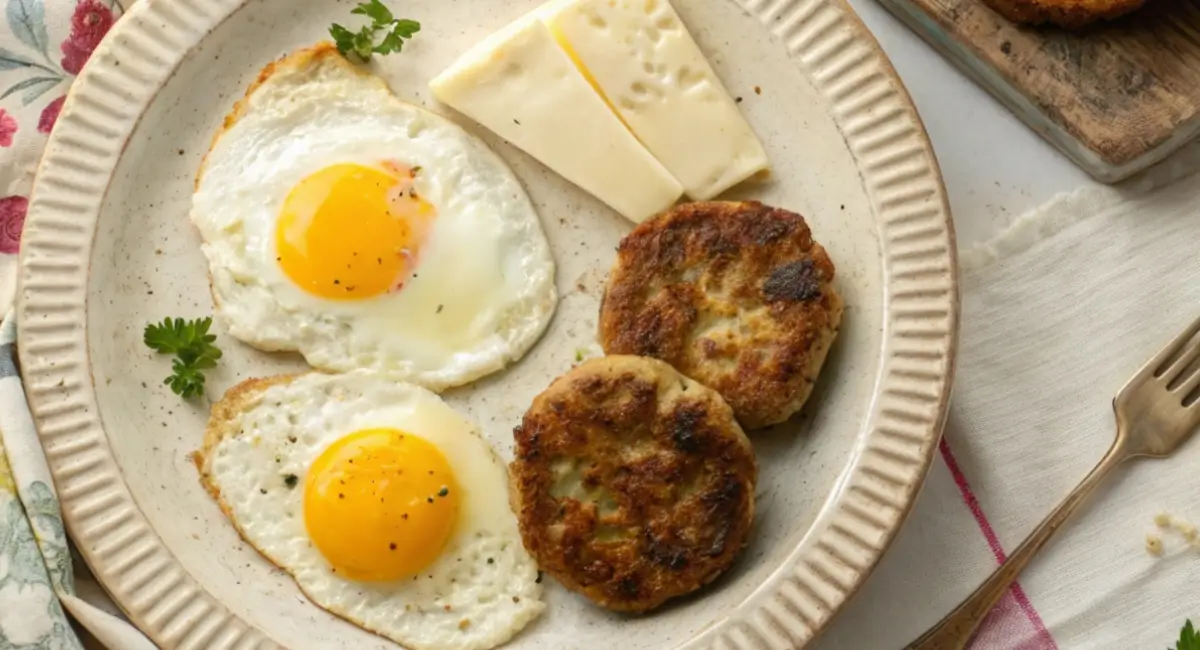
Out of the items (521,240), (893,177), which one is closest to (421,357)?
(521,240)

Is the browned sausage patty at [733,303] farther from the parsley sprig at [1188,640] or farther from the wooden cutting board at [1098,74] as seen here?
the parsley sprig at [1188,640]

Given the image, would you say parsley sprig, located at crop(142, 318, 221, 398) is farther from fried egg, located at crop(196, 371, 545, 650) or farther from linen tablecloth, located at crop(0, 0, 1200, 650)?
linen tablecloth, located at crop(0, 0, 1200, 650)

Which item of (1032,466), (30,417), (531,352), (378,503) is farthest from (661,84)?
(30,417)

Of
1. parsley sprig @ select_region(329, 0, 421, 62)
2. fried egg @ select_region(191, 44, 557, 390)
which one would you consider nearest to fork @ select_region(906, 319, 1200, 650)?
fried egg @ select_region(191, 44, 557, 390)

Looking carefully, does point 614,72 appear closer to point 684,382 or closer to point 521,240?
point 521,240

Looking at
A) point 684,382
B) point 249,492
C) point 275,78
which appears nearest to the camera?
point 684,382

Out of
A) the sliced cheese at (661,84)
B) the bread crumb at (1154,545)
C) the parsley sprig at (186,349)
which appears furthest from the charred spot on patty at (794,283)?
the parsley sprig at (186,349)

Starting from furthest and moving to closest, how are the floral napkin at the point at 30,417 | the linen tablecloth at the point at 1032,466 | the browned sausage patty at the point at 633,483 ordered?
the linen tablecloth at the point at 1032,466 < the floral napkin at the point at 30,417 < the browned sausage patty at the point at 633,483

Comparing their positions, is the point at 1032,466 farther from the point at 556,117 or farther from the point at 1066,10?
the point at 556,117
